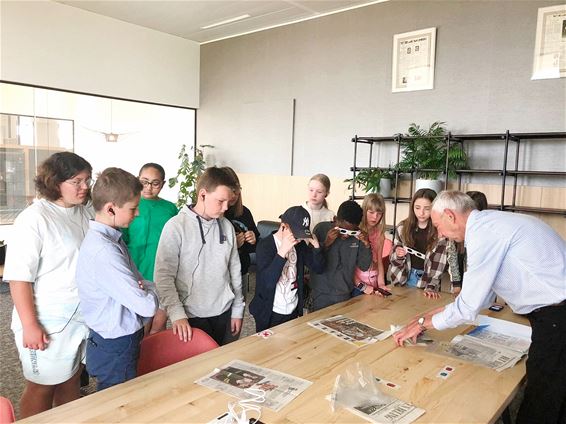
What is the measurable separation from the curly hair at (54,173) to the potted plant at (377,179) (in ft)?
10.4

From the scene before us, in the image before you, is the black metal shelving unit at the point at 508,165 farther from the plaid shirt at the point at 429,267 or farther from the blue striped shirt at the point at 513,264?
the blue striped shirt at the point at 513,264

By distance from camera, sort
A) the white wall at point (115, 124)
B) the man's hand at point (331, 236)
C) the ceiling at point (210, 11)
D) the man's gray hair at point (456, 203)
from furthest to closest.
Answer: the white wall at point (115, 124), the ceiling at point (210, 11), the man's hand at point (331, 236), the man's gray hair at point (456, 203)

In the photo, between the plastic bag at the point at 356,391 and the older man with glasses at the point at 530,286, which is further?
the older man with glasses at the point at 530,286

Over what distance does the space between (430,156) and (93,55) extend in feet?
14.2

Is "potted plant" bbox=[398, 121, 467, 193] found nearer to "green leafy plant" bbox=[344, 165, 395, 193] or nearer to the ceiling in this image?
"green leafy plant" bbox=[344, 165, 395, 193]

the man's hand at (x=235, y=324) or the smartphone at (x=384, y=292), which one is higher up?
the smartphone at (x=384, y=292)

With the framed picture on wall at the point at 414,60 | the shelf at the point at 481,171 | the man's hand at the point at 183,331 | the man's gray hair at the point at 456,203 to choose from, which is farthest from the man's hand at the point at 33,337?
the framed picture on wall at the point at 414,60

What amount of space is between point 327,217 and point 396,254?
28.8 inches

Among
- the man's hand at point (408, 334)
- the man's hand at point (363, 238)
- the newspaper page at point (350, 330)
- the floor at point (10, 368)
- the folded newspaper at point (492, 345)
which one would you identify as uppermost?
the man's hand at point (363, 238)

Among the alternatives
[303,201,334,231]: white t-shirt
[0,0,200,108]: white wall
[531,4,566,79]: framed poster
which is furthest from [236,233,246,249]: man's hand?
[0,0,200,108]: white wall

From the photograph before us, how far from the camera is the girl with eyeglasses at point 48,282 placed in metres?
1.78

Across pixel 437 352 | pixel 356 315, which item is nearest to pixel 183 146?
pixel 356 315

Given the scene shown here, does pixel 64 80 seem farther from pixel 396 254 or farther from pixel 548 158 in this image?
pixel 548 158

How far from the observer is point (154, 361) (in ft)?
5.80
